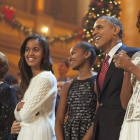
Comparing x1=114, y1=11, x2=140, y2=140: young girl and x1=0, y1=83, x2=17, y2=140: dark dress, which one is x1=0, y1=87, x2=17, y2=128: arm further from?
x1=114, y1=11, x2=140, y2=140: young girl

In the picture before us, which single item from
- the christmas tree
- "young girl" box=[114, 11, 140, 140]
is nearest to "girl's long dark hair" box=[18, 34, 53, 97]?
"young girl" box=[114, 11, 140, 140]

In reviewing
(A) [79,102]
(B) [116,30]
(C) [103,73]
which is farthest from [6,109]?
(B) [116,30]

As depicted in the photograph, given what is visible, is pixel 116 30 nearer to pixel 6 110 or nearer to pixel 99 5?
pixel 6 110

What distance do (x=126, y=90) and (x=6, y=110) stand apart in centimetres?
134

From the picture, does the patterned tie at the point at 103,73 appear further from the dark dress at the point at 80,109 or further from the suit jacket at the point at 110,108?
the dark dress at the point at 80,109

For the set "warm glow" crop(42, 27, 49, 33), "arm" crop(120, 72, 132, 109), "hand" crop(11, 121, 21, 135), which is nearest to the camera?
"arm" crop(120, 72, 132, 109)

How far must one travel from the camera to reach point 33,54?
357cm

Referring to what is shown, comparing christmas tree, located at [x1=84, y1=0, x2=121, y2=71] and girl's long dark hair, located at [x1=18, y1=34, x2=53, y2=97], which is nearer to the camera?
girl's long dark hair, located at [x1=18, y1=34, x2=53, y2=97]

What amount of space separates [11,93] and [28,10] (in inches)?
390

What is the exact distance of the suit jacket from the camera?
9.30 feet

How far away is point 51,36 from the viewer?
13.2 metres

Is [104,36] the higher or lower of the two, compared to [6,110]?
higher

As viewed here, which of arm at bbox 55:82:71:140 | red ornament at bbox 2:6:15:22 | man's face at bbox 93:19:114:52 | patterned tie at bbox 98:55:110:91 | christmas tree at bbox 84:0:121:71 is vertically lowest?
arm at bbox 55:82:71:140

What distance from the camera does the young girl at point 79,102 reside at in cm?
321
